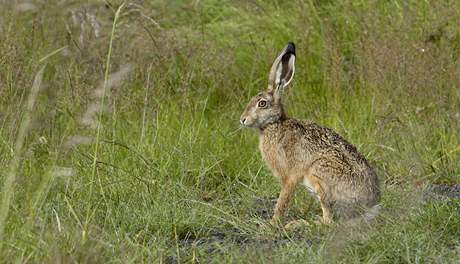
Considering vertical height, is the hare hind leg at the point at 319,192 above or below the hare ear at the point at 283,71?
below

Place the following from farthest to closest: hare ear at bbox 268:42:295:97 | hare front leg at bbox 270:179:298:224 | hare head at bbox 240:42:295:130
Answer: hare ear at bbox 268:42:295:97 → hare head at bbox 240:42:295:130 → hare front leg at bbox 270:179:298:224

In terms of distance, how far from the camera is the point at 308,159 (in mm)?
5215

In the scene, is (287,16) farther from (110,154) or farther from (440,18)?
(110,154)

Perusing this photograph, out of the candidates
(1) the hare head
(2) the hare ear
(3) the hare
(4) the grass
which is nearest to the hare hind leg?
(3) the hare

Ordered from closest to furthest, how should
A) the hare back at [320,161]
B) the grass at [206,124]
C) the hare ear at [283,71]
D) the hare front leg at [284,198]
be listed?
the grass at [206,124], the hare back at [320,161], the hare front leg at [284,198], the hare ear at [283,71]

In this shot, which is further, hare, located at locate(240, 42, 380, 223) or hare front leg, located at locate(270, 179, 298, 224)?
hare front leg, located at locate(270, 179, 298, 224)

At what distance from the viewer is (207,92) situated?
24.7ft

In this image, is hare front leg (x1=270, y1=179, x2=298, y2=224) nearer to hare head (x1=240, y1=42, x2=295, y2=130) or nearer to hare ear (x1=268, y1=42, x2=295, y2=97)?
hare head (x1=240, y1=42, x2=295, y2=130)

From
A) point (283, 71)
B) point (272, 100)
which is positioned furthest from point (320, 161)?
point (283, 71)

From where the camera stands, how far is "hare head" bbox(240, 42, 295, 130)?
221 inches

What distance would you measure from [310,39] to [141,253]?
4538 millimetres

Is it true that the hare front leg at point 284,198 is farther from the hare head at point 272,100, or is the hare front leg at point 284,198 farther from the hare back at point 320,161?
the hare head at point 272,100

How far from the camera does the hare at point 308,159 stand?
4.96 m

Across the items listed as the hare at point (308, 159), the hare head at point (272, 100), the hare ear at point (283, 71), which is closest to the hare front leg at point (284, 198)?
the hare at point (308, 159)
